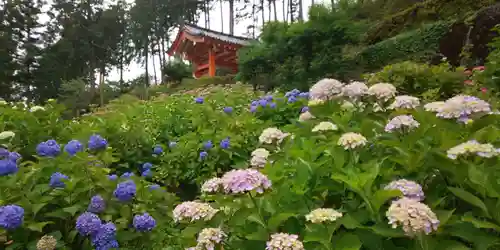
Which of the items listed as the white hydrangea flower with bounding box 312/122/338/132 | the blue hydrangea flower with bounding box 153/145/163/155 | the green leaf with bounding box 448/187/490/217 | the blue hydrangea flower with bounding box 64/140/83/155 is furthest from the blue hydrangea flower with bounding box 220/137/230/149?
the green leaf with bounding box 448/187/490/217

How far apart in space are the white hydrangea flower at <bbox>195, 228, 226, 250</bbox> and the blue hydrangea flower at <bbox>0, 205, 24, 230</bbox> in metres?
0.86

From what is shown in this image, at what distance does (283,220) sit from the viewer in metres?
1.34

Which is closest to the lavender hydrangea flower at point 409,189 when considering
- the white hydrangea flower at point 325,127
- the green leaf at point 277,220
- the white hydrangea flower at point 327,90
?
the green leaf at point 277,220

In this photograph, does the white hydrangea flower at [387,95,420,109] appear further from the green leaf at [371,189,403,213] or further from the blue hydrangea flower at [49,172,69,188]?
the blue hydrangea flower at [49,172,69,188]

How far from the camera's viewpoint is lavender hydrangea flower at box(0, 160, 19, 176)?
78.7 inches

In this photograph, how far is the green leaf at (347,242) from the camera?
1.22 meters

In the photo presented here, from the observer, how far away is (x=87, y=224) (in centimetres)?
178

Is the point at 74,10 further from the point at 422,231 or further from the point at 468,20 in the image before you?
the point at 422,231

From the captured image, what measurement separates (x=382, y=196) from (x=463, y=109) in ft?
1.89

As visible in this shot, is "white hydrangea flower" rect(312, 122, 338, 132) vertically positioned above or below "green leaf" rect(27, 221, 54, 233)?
above

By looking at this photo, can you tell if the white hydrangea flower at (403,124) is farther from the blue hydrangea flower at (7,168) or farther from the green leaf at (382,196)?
the blue hydrangea flower at (7,168)

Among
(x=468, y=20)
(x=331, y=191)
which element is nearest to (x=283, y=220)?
(x=331, y=191)

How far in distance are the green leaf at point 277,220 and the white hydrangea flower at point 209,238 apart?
16cm

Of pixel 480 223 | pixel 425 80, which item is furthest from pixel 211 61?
pixel 480 223
